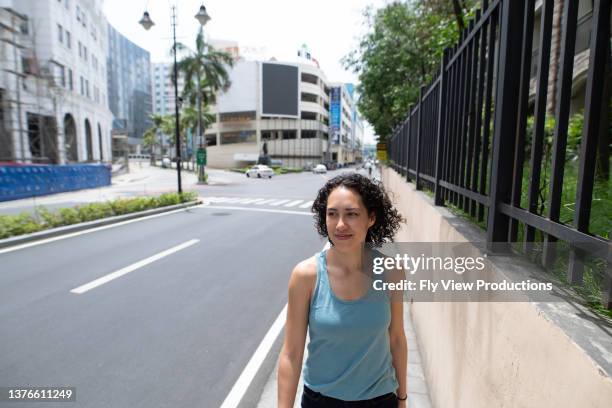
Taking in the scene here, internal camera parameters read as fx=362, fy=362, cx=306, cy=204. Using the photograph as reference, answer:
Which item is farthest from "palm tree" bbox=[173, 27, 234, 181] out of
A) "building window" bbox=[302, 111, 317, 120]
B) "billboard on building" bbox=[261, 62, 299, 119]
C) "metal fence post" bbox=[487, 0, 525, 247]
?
"building window" bbox=[302, 111, 317, 120]

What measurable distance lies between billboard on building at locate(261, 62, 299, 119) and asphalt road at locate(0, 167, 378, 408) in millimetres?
59936

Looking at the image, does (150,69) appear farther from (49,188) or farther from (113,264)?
(113,264)

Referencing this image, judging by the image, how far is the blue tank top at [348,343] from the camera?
175cm

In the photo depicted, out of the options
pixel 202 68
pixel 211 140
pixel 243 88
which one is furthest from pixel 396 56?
pixel 211 140

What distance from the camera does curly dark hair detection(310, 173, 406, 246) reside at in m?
1.84

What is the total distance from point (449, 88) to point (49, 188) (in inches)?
921

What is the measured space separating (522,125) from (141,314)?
483 cm

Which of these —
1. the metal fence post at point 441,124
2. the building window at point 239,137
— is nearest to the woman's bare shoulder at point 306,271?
the metal fence post at point 441,124

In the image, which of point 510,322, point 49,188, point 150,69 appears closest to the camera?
point 510,322

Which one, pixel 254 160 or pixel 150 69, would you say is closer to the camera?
pixel 254 160

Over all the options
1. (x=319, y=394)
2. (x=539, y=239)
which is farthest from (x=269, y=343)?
(x=539, y=239)

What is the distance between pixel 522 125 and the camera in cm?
174

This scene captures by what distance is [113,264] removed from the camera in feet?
23.4

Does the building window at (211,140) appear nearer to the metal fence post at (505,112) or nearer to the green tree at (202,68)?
the green tree at (202,68)
